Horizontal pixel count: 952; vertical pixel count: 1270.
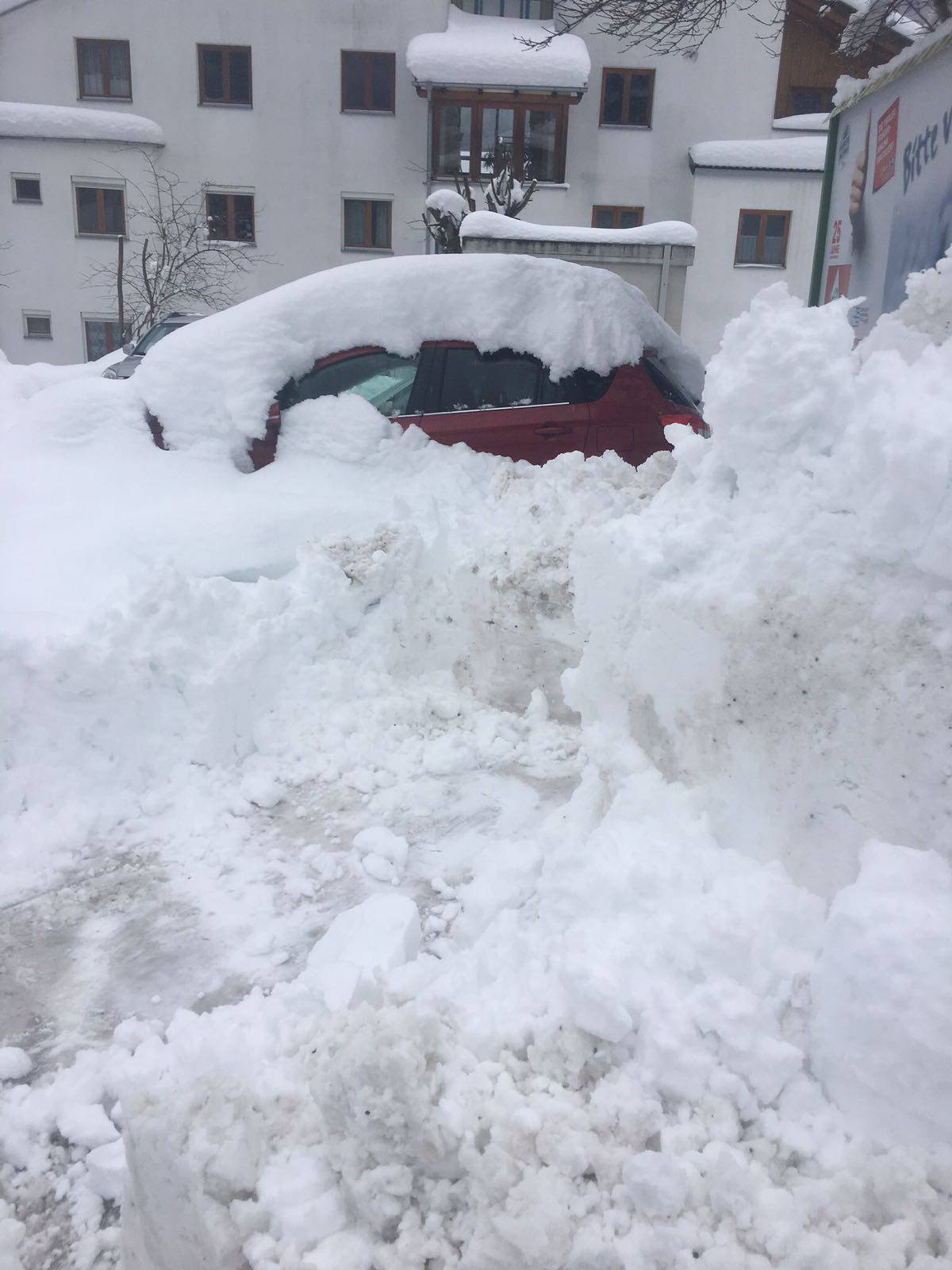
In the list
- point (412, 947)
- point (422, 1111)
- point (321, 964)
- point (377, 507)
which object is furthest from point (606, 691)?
point (377, 507)

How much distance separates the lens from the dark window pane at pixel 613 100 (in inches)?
844

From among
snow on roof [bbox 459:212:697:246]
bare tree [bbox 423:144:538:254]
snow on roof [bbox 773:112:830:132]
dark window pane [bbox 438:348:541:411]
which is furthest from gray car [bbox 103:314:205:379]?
snow on roof [bbox 773:112:830:132]

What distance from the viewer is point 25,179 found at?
21.3m

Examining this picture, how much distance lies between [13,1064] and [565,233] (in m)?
10.2

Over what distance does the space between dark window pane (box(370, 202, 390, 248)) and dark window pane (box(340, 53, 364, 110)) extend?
218 centimetres

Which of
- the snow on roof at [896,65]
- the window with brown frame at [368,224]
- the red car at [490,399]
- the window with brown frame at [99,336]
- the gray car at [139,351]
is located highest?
the snow on roof at [896,65]

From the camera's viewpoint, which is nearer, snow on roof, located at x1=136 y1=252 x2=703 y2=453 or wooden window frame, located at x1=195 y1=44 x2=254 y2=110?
snow on roof, located at x1=136 y1=252 x2=703 y2=453

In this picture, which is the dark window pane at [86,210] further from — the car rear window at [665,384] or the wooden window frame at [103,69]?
the car rear window at [665,384]

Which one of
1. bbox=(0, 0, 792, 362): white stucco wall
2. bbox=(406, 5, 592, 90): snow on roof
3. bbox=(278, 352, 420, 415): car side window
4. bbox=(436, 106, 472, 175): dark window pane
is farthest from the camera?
bbox=(0, 0, 792, 362): white stucco wall

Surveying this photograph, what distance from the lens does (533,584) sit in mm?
4715

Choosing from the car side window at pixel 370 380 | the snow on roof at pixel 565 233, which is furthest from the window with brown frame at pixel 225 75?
the car side window at pixel 370 380

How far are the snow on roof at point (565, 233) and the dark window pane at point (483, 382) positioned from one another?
17.2 feet

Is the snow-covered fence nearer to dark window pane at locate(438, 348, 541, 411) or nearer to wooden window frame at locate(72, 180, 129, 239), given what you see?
dark window pane at locate(438, 348, 541, 411)

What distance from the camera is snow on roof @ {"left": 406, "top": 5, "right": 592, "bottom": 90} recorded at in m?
19.8
